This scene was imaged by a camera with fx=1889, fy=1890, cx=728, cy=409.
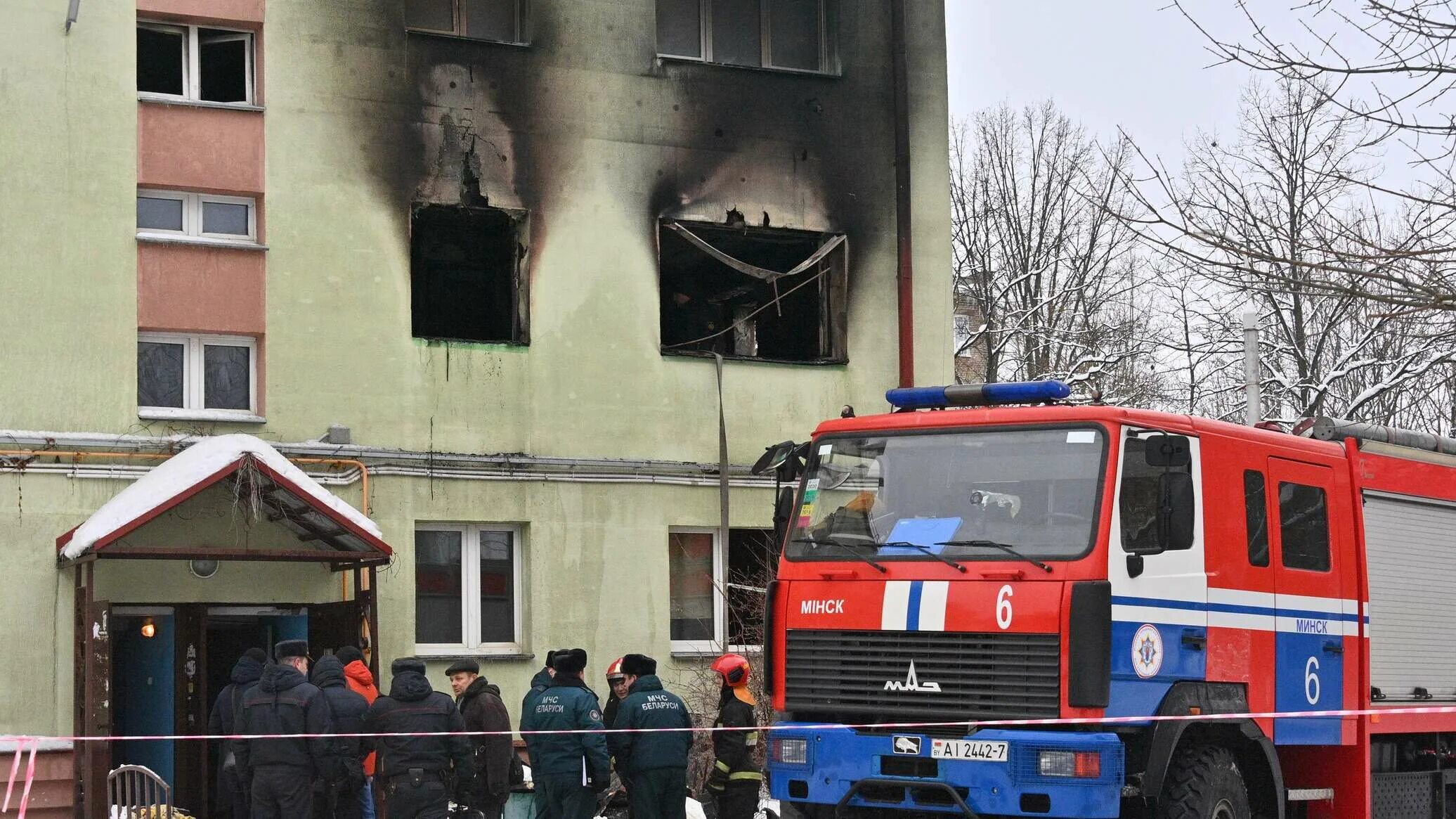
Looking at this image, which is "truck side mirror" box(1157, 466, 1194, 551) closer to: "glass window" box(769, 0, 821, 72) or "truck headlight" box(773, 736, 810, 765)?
"truck headlight" box(773, 736, 810, 765)

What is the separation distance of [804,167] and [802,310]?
5.55 feet

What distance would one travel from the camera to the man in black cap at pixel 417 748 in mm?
12469

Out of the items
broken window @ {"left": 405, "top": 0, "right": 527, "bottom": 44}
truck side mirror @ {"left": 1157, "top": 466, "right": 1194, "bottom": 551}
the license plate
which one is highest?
broken window @ {"left": 405, "top": 0, "right": 527, "bottom": 44}

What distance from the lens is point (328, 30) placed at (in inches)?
741

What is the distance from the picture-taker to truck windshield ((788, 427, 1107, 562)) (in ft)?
36.6

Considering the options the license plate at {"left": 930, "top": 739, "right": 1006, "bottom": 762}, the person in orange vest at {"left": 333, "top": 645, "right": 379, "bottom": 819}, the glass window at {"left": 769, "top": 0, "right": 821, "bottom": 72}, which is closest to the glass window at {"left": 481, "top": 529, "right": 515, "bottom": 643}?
the person in orange vest at {"left": 333, "top": 645, "right": 379, "bottom": 819}

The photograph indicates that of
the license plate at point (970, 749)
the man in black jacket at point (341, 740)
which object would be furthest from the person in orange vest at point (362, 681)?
the license plate at point (970, 749)

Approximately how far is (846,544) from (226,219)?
919 cm

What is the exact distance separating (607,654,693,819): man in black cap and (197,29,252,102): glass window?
865cm

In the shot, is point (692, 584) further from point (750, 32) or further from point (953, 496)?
point (953, 496)

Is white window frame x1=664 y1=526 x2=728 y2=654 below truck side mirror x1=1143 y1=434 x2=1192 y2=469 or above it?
below

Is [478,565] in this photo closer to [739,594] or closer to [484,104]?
[739,594]

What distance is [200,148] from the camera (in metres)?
18.2

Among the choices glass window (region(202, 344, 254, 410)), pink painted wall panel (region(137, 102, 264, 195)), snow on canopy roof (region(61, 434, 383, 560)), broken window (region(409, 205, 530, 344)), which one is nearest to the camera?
snow on canopy roof (region(61, 434, 383, 560))
